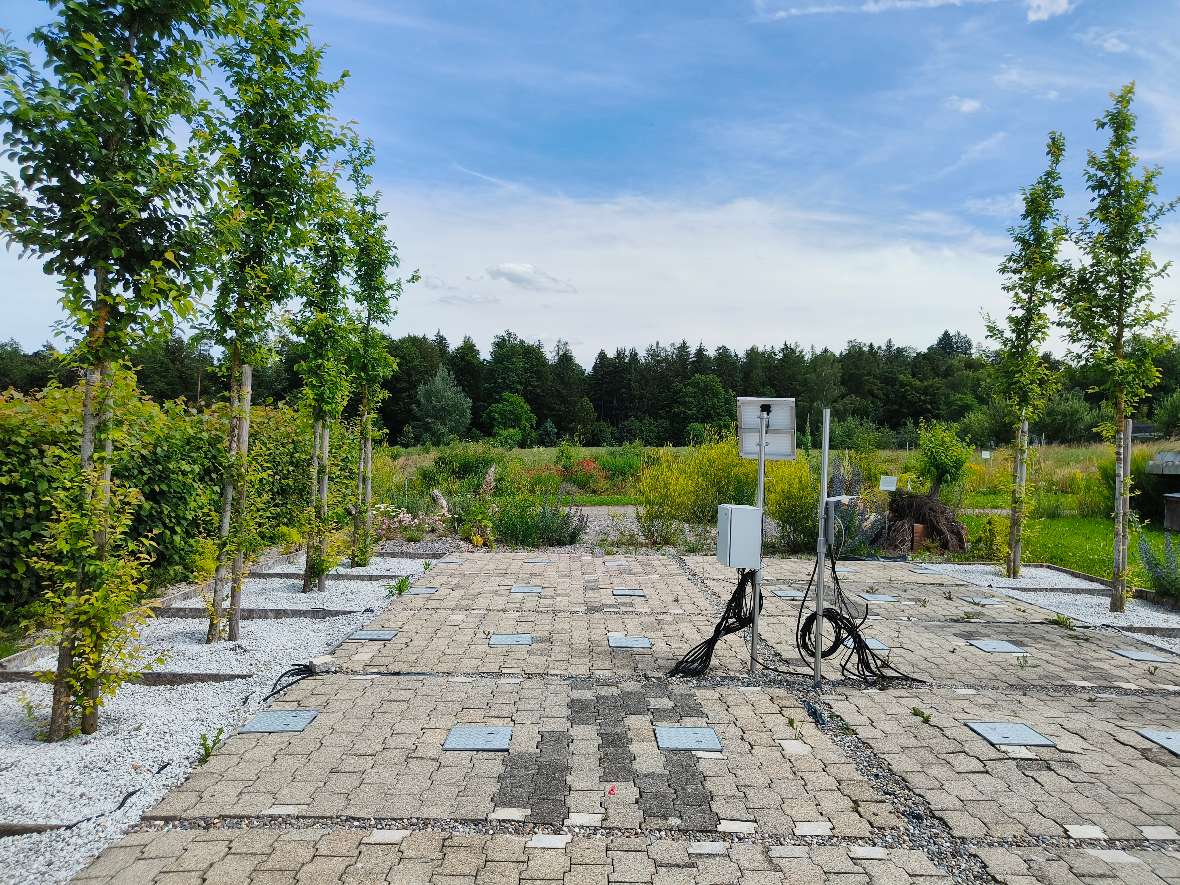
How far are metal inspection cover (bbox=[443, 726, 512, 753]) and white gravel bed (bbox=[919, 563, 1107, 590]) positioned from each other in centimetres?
747

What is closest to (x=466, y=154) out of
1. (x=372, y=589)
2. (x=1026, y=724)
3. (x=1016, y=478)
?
(x=372, y=589)

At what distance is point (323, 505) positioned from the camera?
761 cm

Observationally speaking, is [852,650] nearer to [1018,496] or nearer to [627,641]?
[627,641]

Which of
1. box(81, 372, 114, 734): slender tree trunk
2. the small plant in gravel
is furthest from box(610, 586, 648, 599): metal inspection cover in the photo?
box(81, 372, 114, 734): slender tree trunk

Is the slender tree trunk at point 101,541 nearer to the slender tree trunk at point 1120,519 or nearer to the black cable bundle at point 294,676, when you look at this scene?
the black cable bundle at point 294,676

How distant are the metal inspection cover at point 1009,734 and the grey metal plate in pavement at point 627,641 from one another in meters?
2.51

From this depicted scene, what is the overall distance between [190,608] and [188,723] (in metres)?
2.95

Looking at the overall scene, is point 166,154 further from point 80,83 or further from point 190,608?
point 190,608

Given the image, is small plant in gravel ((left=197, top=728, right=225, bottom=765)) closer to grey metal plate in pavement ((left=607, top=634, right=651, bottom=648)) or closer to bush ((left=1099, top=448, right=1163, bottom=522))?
grey metal plate in pavement ((left=607, top=634, right=651, bottom=648))

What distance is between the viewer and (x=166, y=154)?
12.4ft

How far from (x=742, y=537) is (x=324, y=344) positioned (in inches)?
188

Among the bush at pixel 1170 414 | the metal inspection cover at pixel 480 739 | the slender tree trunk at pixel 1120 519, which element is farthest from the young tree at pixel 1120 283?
the bush at pixel 1170 414

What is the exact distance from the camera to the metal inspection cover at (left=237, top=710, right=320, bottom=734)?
4.06m

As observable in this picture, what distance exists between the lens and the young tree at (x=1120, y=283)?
7.23m
